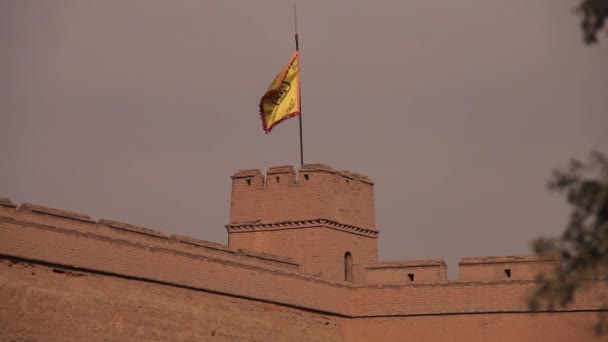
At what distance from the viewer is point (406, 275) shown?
68.6 ft

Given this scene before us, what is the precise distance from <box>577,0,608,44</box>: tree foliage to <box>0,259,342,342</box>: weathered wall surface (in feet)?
36.4

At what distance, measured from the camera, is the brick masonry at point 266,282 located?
16047 millimetres

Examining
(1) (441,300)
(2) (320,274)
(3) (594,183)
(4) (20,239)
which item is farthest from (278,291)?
(3) (594,183)

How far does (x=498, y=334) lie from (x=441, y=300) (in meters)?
1.39

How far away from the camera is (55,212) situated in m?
16.5

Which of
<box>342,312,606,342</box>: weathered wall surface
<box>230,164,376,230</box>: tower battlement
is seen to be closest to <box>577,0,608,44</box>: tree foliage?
<box>342,312,606,342</box>: weathered wall surface

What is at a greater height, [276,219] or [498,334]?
[276,219]

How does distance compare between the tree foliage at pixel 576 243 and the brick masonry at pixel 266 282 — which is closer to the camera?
the tree foliage at pixel 576 243

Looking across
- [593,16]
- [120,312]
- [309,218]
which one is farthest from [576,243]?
[309,218]

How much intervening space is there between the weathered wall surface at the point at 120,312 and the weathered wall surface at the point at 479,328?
5.17 feet

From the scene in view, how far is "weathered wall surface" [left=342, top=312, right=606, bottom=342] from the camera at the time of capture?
1938 cm

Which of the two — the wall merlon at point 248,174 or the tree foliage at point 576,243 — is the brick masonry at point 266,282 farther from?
the tree foliage at point 576,243

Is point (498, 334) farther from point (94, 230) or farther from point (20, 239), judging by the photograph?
point (20, 239)

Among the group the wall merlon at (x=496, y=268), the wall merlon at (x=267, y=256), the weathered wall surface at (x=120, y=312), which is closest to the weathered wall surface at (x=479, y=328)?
the wall merlon at (x=496, y=268)
